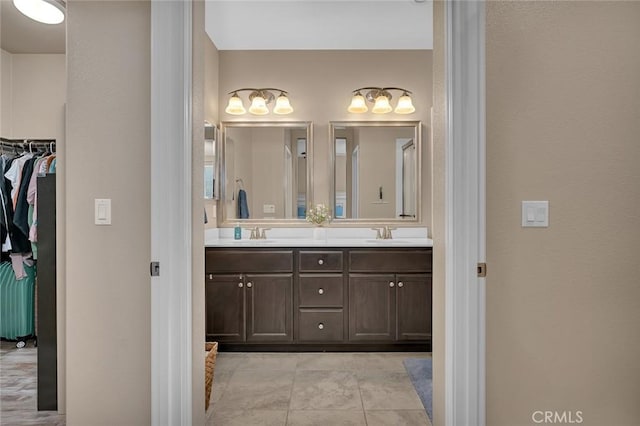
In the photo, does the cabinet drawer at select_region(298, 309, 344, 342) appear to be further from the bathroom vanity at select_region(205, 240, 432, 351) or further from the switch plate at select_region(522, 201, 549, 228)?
the switch plate at select_region(522, 201, 549, 228)

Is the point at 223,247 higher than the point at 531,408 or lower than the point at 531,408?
higher

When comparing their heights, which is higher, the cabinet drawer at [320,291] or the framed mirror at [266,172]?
the framed mirror at [266,172]

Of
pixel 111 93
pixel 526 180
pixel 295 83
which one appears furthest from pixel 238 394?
pixel 295 83

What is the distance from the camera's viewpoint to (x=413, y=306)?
3111 mm

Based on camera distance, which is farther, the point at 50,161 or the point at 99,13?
the point at 50,161

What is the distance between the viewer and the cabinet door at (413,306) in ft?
10.2

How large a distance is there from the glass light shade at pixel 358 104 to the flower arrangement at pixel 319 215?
928 mm

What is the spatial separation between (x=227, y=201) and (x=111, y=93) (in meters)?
2.23

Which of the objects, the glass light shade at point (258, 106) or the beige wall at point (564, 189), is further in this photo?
the glass light shade at point (258, 106)

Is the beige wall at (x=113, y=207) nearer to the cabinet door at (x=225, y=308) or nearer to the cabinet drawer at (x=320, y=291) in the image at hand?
the cabinet door at (x=225, y=308)

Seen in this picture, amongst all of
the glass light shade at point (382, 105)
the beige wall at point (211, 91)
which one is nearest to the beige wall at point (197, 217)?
the beige wall at point (211, 91)

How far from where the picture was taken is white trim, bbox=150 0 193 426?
146cm

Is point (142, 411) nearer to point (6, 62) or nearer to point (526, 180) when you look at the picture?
point (526, 180)

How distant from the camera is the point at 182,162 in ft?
4.83
